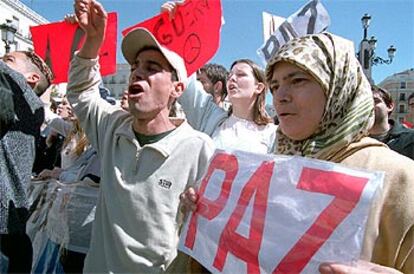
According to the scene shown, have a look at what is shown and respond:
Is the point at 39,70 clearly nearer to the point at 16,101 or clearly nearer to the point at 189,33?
the point at 16,101

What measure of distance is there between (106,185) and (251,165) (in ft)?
2.91

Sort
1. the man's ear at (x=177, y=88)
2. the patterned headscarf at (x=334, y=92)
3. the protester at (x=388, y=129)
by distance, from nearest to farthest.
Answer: the patterned headscarf at (x=334, y=92), the man's ear at (x=177, y=88), the protester at (x=388, y=129)

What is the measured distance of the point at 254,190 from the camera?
4.50ft

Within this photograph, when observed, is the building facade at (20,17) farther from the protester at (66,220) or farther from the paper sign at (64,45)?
the protester at (66,220)

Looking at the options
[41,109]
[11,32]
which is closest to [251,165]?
[41,109]

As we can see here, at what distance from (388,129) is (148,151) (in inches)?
121

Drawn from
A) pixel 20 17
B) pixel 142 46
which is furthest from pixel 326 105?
pixel 20 17

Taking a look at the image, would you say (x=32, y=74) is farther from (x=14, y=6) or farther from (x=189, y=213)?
(x=14, y=6)

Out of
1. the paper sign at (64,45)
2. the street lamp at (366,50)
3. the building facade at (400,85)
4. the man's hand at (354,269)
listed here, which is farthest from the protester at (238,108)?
the building facade at (400,85)

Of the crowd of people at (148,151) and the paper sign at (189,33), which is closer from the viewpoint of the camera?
the crowd of people at (148,151)

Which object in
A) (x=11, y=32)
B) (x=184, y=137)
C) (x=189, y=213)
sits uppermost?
(x=11, y=32)

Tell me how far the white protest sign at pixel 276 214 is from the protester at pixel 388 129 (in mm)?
2861

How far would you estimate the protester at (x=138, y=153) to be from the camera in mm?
1888

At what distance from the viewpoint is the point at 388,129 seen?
425cm
